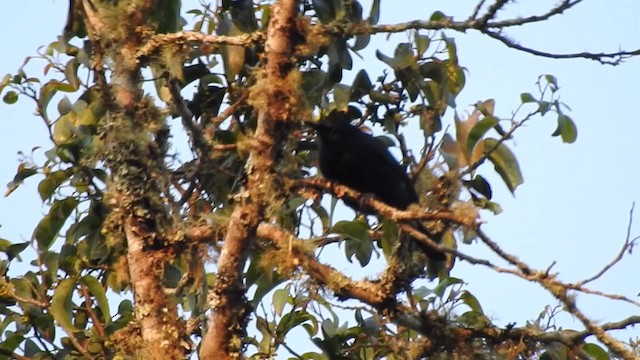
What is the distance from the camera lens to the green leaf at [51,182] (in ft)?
14.9

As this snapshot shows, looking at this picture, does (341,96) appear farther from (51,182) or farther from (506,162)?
(51,182)

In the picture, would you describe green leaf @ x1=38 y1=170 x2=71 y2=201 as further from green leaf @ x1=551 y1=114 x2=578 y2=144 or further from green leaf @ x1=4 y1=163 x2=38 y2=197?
green leaf @ x1=551 y1=114 x2=578 y2=144

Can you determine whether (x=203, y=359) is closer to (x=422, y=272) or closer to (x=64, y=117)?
(x=422, y=272)

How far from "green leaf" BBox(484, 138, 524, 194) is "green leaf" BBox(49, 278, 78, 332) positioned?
1.92 metres

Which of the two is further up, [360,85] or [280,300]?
[360,85]

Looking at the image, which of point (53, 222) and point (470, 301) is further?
point (53, 222)

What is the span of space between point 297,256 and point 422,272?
0.70 m

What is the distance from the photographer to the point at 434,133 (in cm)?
443

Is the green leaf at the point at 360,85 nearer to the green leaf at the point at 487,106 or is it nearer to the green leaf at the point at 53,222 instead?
the green leaf at the point at 487,106

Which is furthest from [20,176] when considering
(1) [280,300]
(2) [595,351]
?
(2) [595,351]

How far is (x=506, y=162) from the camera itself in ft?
14.2

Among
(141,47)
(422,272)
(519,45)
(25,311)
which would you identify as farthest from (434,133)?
(25,311)

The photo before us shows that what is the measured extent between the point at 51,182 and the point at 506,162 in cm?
207

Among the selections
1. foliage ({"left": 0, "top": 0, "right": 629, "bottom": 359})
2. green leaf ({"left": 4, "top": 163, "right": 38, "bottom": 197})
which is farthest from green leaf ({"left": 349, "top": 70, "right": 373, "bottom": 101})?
green leaf ({"left": 4, "top": 163, "right": 38, "bottom": 197})
